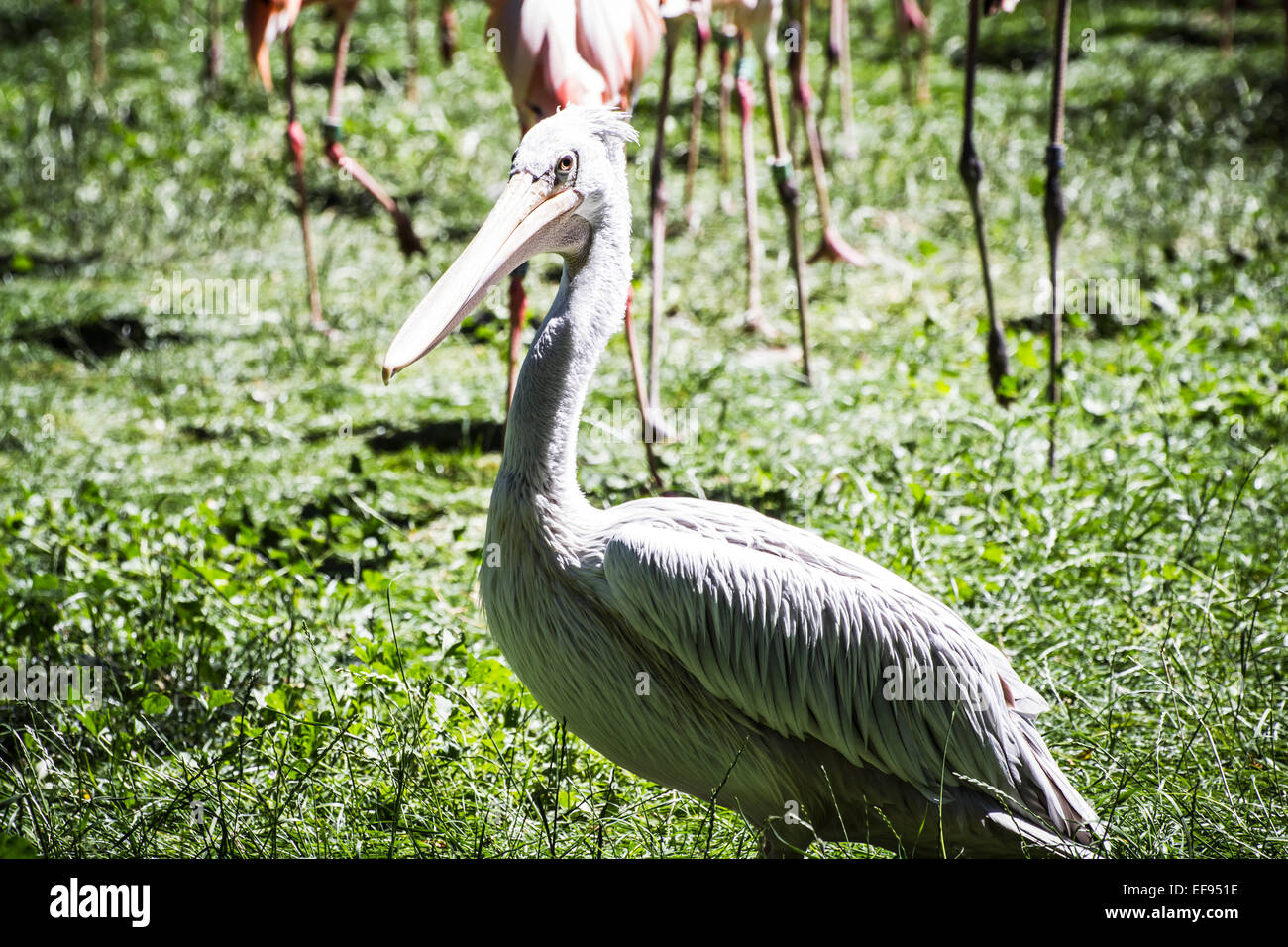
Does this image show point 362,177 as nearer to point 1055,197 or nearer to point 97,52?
point 1055,197

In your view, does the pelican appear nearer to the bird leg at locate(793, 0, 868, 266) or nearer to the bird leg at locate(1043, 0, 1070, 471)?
the bird leg at locate(1043, 0, 1070, 471)

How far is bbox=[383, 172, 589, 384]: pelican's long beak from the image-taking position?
8.23ft

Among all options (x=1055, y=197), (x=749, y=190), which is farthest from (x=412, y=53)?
(x=1055, y=197)

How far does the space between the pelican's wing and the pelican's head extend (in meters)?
0.54

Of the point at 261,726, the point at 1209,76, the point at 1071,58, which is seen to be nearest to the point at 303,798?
the point at 261,726

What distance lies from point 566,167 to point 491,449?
2.68 m

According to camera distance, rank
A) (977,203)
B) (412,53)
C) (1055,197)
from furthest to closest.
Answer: (412,53) < (977,203) < (1055,197)

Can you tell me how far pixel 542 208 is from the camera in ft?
8.83

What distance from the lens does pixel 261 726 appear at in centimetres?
319

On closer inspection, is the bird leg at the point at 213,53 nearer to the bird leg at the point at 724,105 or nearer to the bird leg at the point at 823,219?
the bird leg at the point at 724,105

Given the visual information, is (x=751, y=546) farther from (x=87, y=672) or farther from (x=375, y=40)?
(x=375, y=40)

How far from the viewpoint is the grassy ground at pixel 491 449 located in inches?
117

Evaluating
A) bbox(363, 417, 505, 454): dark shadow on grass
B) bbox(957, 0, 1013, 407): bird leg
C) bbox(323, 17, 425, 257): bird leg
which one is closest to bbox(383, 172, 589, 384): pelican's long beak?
bbox(957, 0, 1013, 407): bird leg

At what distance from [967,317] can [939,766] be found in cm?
427
